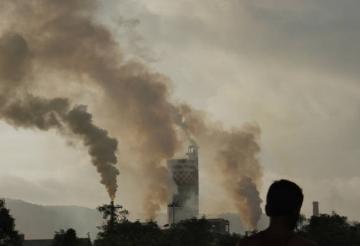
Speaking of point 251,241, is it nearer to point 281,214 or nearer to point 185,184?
point 281,214

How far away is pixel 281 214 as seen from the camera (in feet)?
16.8

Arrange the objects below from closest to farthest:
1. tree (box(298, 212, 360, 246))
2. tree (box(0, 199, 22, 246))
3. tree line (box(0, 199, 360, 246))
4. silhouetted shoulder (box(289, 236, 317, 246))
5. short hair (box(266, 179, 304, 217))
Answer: silhouetted shoulder (box(289, 236, 317, 246)) < short hair (box(266, 179, 304, 217)) < tree (box(0, 199, 22, 246)) < tree line (box(0, 199, 360, 246)) < tree (box(298, 212, 360, 246))

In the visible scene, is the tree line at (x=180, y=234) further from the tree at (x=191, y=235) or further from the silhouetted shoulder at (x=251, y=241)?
the silhouetted shoulder at (x=251, y=241)

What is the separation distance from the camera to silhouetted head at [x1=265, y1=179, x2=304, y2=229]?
494cm

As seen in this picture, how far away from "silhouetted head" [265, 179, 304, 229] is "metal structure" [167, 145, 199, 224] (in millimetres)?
175517

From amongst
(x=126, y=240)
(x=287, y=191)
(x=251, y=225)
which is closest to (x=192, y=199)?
(x=251, y=225)

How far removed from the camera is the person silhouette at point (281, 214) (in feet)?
16.2

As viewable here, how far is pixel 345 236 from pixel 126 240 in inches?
1599

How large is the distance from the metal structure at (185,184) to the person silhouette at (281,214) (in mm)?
175463

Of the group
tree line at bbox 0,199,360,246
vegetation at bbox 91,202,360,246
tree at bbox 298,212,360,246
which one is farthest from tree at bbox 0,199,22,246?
tree at bbox 298,212,360,246

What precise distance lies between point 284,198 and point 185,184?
17987cm

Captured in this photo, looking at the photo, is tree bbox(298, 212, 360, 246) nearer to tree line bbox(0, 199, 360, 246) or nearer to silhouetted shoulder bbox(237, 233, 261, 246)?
tree line bbox(0, 199, 360, 246)

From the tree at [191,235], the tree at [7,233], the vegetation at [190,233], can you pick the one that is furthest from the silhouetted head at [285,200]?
the tree at [191,235]

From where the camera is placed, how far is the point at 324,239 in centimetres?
10375
